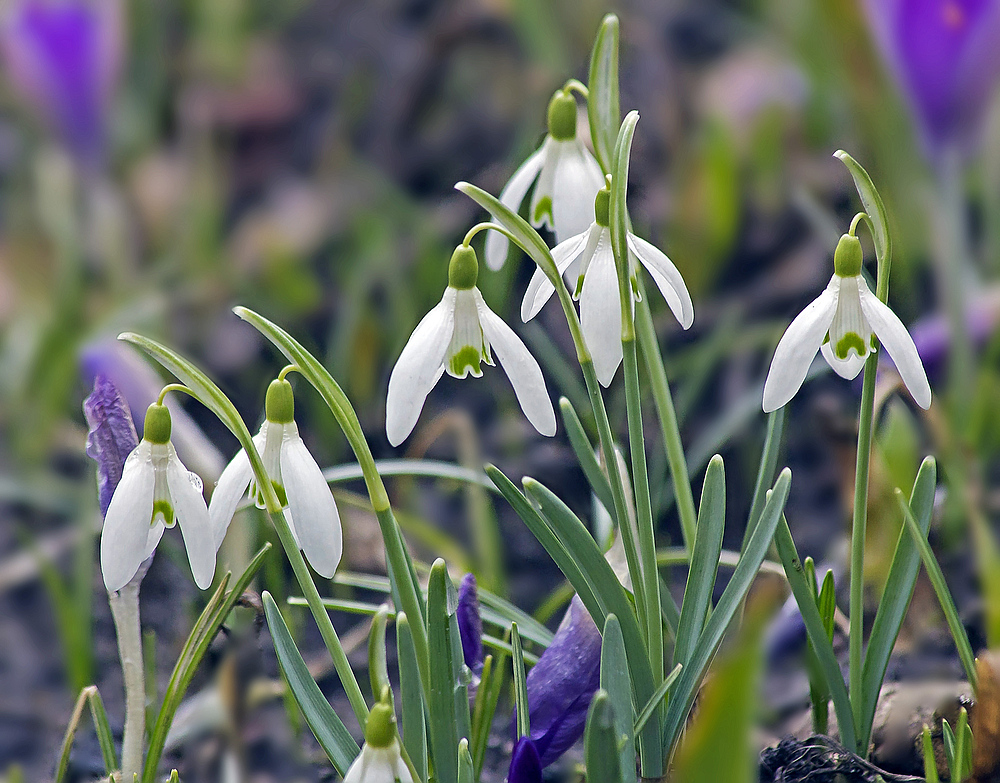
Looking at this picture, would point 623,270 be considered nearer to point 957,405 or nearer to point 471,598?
point 471,598

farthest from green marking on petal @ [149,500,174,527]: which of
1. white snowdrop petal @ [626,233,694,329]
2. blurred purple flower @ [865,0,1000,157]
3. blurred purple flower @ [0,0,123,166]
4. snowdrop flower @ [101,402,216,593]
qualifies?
blurred purple flower @ [0,0,123,166]

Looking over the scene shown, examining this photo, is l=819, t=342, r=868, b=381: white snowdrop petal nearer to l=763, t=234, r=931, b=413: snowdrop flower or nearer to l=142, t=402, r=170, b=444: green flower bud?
l=763, t=234, r=931, b=413: snowdrop flower

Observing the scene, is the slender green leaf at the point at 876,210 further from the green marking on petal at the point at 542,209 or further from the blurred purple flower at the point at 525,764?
the blurred purple flower at the point at 525,764

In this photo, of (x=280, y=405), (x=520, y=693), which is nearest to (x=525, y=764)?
(x=520, y=693)

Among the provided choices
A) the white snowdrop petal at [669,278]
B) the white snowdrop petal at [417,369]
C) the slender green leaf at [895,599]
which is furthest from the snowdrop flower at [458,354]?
the slender green leaf at [895,599]

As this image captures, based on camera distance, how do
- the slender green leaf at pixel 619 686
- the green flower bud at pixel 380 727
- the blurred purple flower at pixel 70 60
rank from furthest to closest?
the blurred purple flower at pixel 70 60, the slender green leaf at pixel 619 686, the green flower bud at pixel 380 727

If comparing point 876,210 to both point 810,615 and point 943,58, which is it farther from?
point 943,58

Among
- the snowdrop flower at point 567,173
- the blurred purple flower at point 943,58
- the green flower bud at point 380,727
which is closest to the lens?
the green flower bud at point 380,727
